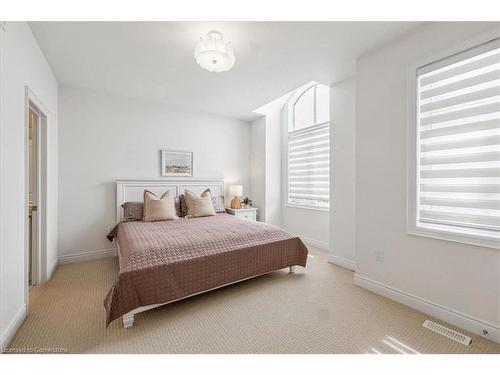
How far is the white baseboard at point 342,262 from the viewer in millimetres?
3062

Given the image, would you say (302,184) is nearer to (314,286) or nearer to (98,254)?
(314,286)

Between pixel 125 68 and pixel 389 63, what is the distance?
9.82ft

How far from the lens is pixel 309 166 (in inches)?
165

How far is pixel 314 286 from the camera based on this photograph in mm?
2570

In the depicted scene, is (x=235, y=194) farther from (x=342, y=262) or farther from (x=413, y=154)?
(x=413, y=154)

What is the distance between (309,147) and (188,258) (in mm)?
3007

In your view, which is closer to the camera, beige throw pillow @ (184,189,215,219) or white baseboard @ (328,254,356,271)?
white baseboard @ (328,254,356,271)

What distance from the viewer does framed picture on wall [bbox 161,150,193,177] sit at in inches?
158

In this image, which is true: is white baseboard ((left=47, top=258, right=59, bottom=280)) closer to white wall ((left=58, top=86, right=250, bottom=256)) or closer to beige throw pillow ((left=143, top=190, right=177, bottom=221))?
white wall ((left=58, top=86, right=250, bottom=256))

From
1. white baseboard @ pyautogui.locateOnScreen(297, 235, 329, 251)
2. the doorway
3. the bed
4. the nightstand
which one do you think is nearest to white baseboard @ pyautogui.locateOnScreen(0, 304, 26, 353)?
the bed

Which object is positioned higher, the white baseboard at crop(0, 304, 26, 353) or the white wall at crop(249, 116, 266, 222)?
the white wall at crop(249, 116, 266, 222)

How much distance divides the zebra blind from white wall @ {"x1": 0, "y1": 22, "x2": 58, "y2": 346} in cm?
334

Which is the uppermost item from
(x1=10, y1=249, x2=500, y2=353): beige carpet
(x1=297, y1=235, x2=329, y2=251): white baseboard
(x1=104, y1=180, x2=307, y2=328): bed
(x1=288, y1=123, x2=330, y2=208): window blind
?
(x1=288, y1=123, x2=330, y2=208): window blind

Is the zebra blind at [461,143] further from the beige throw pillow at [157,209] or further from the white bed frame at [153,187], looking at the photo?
the beige throw pillow at [157,209]
